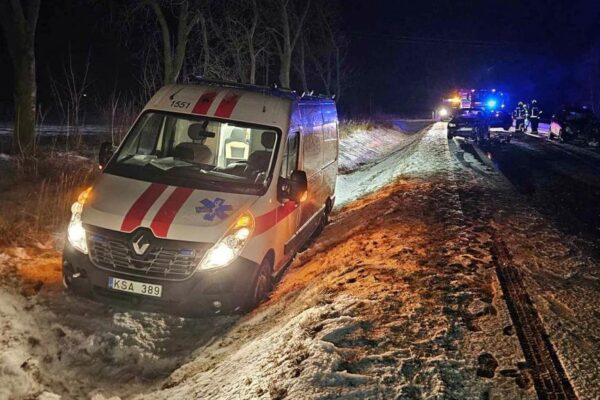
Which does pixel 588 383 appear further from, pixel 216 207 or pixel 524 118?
pixel 524 118

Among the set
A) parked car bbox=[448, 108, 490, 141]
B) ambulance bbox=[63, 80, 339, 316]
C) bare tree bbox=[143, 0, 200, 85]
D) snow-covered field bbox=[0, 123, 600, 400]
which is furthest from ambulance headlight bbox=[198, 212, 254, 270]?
parked car bbox=[448, 108, 490, 141]

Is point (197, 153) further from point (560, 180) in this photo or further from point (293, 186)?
point (560, 180)

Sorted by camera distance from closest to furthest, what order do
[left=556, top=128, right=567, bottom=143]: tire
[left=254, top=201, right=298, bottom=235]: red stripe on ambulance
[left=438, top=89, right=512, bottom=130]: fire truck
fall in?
1. [left=254, top=201, right=298, bottom=235]: red stripe on ambulance
2. [left=556, top=128, right=567, bottom=143]: tire
3. [left=438, top=89, right=512, bottom=130]: fire truck

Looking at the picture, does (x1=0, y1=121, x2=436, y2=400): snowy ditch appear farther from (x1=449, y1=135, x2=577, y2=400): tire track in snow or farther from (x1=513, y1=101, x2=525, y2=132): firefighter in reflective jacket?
(x1=513, y1=101, x2=525, y2=132): firefighter in reflective jacket

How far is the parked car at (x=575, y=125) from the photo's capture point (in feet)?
80.7

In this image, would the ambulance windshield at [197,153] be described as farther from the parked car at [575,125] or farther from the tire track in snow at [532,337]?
the parked car at [575,125]

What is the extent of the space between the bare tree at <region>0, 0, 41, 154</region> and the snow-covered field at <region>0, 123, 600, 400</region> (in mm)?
5720

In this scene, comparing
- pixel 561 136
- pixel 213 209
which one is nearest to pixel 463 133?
pixel 561 136

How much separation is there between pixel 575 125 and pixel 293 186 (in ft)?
78.0

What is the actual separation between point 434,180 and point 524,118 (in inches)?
1033

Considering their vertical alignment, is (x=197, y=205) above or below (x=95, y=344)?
above

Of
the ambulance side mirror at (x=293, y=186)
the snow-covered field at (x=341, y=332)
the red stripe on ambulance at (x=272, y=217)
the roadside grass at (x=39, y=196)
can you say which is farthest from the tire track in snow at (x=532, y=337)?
the roadside grass at (x=39, y=196)

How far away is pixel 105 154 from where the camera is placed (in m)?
6.16

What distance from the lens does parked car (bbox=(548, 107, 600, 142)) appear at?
24.6 meters
